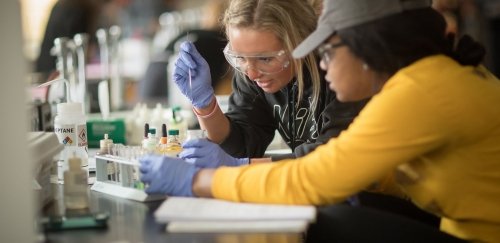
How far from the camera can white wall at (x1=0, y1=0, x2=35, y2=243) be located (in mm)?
1284

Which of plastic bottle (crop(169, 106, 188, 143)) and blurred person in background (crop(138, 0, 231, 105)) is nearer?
plastic bottle (crop(169, 106, 188, 143))

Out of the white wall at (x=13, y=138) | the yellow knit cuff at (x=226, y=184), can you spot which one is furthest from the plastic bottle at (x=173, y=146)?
the white wall at (x=13, y=138)

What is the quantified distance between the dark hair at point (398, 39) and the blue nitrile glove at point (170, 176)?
474mm

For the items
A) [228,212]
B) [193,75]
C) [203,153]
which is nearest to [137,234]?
[228,212]

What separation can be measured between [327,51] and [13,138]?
0.78 m

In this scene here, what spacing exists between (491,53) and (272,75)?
513cm

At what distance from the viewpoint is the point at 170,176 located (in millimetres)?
1732

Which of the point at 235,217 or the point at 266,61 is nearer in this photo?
the point at 235,217

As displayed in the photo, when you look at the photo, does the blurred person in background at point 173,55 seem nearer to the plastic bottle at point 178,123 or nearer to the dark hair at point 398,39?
the plastic bottle at point 178,123

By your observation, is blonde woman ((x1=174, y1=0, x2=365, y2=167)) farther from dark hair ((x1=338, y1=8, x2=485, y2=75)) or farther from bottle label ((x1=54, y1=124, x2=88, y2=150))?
dark hair ((x1=338, y1=8, x2=485, y2=75))

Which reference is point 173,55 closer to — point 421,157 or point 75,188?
point 75,188

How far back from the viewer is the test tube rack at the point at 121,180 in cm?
187

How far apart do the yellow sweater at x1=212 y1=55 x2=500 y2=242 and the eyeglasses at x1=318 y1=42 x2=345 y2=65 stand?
6.2 inches

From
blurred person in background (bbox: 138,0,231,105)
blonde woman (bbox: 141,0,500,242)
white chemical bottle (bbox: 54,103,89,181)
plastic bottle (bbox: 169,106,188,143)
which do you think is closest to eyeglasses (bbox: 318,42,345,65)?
blonde woman (bbox: 141,0,500,242)
